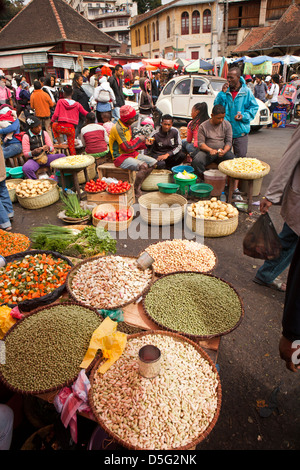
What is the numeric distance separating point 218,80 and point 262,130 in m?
3.11

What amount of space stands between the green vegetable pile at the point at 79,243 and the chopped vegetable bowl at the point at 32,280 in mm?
337

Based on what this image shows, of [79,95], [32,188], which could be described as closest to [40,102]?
[79,95]

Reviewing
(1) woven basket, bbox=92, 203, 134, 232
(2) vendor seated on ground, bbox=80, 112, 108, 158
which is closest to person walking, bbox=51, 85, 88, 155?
(2) vendor seated on ground, bbox=80, 112, 108, 158

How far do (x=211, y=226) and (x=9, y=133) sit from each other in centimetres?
520

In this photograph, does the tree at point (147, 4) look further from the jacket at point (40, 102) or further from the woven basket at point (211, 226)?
the woven basket at point (211, 226)

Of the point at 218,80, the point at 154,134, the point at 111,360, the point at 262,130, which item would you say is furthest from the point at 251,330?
the point at 262,130

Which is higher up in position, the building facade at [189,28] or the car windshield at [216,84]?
the building facade at [189,28]

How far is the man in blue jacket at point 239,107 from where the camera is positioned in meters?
5.32

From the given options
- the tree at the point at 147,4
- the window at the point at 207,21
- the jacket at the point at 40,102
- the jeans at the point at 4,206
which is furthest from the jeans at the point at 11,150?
the tree at the point at 147,4

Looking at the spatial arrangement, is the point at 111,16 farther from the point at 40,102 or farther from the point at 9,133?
the point at 9,133

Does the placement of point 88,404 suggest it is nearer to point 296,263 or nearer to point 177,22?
point 296,263

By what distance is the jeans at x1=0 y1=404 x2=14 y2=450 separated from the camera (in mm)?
1800

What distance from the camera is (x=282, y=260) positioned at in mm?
3129

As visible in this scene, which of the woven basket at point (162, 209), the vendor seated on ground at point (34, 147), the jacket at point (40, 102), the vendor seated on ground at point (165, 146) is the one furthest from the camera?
the jacket at point (40, 102)
